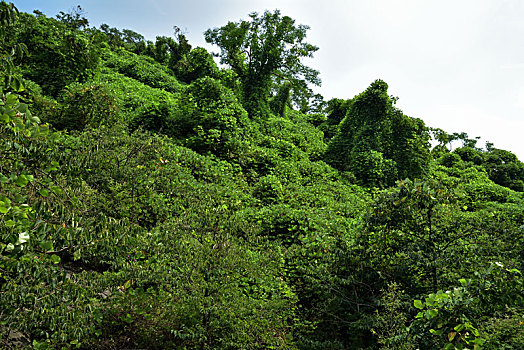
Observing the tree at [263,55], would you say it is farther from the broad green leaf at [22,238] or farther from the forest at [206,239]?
the broad green leaf at [22,238]

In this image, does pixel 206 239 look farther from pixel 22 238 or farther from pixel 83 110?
pixel 83 110

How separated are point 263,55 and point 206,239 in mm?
15158

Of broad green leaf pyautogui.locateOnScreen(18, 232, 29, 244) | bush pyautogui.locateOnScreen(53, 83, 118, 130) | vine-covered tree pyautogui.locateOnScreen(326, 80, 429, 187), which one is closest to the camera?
broad green leaf pyautogui.locateOnScreen(18, 232, 29, 244)

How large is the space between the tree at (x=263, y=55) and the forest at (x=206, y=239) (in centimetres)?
536

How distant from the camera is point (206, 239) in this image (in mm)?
4246

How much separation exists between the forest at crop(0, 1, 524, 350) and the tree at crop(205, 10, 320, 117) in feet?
17.6

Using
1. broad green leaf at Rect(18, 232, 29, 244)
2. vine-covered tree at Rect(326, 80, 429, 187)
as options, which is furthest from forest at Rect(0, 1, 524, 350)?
vine-covered tree at Rect(326, 80, 429, 187)

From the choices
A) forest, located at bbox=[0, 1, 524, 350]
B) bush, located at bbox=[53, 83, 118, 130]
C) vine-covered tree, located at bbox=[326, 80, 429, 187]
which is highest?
vine-covered tree, located at bbox=[326, 80, 429, 187]

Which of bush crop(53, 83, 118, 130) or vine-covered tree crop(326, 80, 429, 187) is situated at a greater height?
vine-covered tree crop(326, 80, 429, 187)

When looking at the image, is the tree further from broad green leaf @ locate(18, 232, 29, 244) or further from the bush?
broad green leaf @ locate(18, 232, 29, 244)

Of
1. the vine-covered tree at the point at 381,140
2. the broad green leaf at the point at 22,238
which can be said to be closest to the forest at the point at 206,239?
the broad green leaf at the point at 22,238

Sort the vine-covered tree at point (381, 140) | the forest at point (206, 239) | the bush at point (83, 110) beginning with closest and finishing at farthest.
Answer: the forest at point (206, 239) < the bush at point (83, 110) < the vine-covered tree at point (381, 140)

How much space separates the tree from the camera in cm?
1695

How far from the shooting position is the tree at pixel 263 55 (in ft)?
55.6
